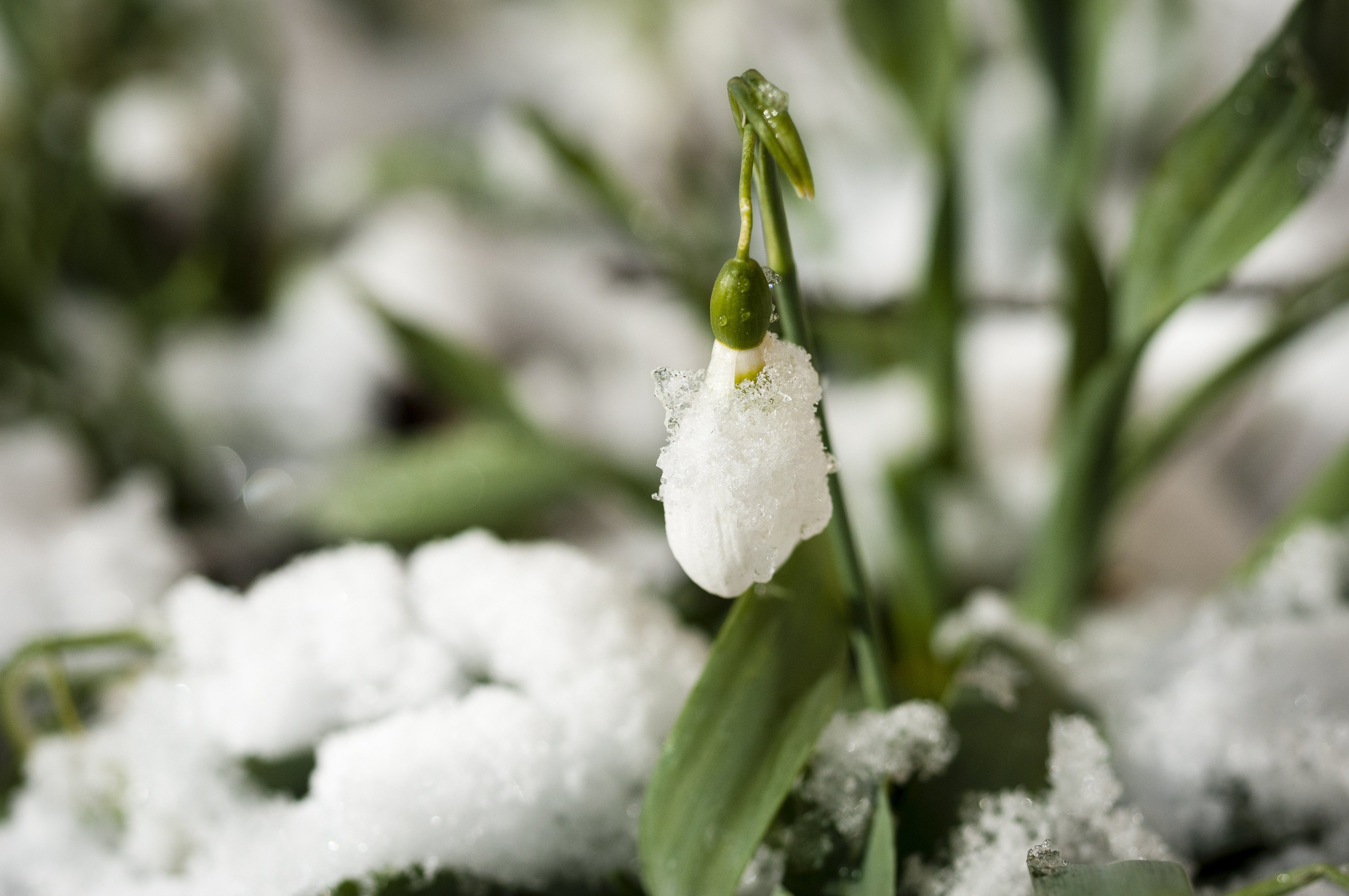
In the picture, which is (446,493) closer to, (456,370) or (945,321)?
(456,370)

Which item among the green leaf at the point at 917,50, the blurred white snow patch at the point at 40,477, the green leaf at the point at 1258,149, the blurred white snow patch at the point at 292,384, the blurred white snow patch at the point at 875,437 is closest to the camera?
the green leaf at the point at 1258,149

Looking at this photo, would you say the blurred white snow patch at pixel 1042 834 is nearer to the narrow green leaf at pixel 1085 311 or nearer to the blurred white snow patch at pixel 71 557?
the narrow green leaf at pixel 1085 311

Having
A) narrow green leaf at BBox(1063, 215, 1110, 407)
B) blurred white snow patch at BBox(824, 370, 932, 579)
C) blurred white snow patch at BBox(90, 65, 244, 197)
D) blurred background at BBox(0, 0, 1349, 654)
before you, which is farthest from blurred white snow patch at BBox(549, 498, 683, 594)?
blurred white snow patch at BBox(90, 65, 244, 197)

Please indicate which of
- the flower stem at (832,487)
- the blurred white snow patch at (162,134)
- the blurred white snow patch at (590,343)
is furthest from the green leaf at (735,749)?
the blurred white snow patch at (162,134)

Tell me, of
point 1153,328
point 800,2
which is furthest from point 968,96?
point 1153,328

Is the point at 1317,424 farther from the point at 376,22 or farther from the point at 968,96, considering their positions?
the point at 376,22

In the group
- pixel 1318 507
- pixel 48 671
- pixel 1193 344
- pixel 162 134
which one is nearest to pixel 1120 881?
pixel 1318 507
